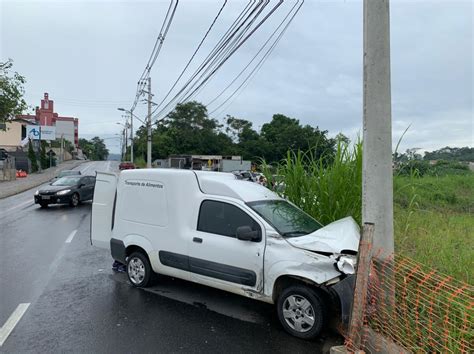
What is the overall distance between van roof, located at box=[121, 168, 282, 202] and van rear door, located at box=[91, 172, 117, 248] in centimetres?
97

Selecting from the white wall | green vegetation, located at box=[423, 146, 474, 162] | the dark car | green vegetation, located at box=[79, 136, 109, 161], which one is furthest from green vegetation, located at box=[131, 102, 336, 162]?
green vegetation, located at box=[79, 136, 109, 161]

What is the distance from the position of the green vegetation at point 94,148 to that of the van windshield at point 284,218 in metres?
146

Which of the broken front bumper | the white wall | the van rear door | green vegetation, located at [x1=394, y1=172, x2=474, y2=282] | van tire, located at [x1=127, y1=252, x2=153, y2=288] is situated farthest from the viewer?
the white wall

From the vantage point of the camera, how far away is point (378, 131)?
414 centimetres

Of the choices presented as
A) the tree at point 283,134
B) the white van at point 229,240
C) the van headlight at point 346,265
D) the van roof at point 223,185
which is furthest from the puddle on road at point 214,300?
the tree at point 283,134

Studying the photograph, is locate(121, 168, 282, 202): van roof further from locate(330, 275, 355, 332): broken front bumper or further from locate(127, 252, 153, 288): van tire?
locate(330, 275, 355, 332): broken front bumper

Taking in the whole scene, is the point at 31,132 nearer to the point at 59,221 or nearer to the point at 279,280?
the point at 59,221

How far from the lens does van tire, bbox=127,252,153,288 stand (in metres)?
5.80

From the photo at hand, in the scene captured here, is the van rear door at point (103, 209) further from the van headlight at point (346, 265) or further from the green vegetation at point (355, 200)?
the van headlight at point (346, 265)

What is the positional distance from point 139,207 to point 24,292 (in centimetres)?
216

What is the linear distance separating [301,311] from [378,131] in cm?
228

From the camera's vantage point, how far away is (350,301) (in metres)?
3.76

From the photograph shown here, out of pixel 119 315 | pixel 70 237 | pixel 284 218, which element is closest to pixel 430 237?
pixel 284 218

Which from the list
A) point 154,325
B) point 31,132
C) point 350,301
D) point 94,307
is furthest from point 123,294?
point 31,132
